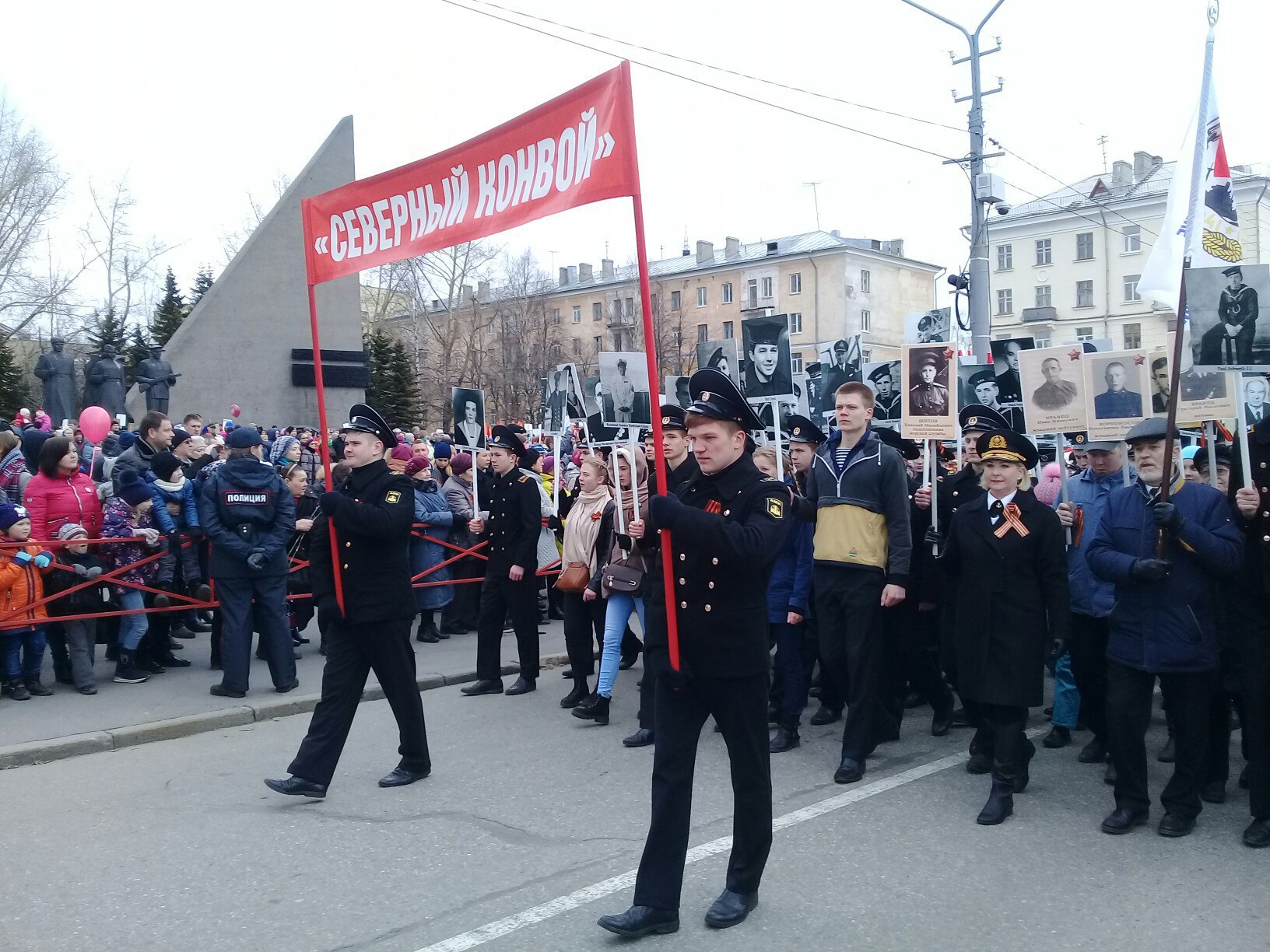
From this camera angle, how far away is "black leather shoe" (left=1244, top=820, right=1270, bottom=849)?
17.3ft

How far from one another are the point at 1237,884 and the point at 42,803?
6.00 m

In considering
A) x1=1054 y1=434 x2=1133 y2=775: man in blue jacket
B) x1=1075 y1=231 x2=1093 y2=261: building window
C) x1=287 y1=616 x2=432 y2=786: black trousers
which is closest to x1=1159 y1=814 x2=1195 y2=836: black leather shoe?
x1=1054 y1=434 x2=1133 y2=775: man in blue jacket

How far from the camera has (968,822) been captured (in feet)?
18.6

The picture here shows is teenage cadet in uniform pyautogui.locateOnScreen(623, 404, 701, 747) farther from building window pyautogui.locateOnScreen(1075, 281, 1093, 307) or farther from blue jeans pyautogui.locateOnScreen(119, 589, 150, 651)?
building window pyautogui.locateOnScreen(1075, 281, 1093, 307)

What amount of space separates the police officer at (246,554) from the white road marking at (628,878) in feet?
15.2

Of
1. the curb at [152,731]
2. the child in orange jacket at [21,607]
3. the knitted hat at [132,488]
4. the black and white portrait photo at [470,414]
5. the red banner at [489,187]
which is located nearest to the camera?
the red banner at [489,187]

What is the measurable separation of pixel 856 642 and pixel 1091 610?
4.84ft

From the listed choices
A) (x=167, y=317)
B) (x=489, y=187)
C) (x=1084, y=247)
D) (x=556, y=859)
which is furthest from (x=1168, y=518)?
(x=1084, y=247)

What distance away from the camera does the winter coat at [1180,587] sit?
5.31 meters

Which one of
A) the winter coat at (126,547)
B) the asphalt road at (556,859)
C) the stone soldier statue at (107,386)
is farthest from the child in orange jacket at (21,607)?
the stone soldier statue at (107,386)

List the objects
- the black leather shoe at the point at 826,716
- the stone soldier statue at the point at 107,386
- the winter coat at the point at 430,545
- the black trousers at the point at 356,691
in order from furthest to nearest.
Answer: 1. the stone soldier statue at the point at 107,386
2. the winter coat at the point at 430,545
3. the black leather shoe at the point at 826,716
4. the black trousers at the point at 356,691

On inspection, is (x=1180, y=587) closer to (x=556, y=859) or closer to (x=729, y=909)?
(x=729, y=909)

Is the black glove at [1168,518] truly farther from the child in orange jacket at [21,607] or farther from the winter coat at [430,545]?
the child in orange jacket at [21,607]

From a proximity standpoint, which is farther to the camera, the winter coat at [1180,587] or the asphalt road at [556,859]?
the winter coat at [1180,587]
